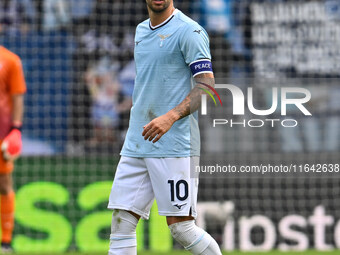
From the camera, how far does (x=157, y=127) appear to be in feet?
11.4

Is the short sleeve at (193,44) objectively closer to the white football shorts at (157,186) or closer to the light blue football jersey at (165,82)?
the light blue football jersey at (165,82)

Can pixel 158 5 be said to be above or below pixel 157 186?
above

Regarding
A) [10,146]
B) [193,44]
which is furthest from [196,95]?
[10,146]

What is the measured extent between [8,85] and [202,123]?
2.19m

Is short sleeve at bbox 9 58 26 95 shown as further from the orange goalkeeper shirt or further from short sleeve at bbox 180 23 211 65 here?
short sleeve at bbox 180 23 211 65

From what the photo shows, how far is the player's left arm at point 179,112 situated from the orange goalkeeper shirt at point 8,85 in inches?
119

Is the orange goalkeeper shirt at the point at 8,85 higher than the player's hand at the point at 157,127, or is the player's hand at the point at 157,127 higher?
the orange goalkeeper shirt at the point at 8,85

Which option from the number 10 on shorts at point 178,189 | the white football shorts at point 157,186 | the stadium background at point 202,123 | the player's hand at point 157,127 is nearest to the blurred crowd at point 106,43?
the stadium background at point 202,123

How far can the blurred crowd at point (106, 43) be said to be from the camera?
27.7 feet

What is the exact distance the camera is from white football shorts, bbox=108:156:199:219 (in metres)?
3.78

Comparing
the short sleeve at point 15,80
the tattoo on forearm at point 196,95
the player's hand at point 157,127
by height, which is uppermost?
the short sleeve at point 15,80

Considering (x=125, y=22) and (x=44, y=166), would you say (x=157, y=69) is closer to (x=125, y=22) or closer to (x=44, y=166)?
(x=44, y=166)

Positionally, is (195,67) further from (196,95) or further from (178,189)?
(178,189)

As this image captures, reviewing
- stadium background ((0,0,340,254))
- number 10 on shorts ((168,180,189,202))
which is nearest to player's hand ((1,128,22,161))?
stadium background ((0,0,340,254))
